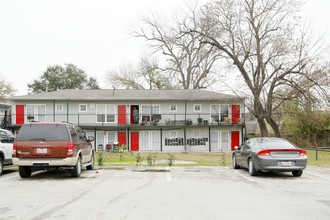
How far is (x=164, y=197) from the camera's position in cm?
882

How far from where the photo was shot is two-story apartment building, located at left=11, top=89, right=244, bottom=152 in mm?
35656

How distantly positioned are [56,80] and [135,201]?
185 feet

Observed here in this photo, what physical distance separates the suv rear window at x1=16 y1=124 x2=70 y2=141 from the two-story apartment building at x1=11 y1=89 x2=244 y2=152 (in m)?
22.8

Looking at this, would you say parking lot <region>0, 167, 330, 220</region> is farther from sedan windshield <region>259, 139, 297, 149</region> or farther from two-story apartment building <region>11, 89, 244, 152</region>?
two-story apartment building <region>11, 89, 244, 152</region>

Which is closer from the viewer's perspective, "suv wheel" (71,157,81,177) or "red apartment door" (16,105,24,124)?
"suv wheel" (71,157,81,177)

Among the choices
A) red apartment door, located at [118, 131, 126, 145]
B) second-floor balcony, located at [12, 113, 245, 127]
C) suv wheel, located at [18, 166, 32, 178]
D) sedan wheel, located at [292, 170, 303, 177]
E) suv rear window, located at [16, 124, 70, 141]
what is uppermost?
second-floor balcony, located at [12, 113, 245, 127]

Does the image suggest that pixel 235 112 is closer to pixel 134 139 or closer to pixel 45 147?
pixel 134 139

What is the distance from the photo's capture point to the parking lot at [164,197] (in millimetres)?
7035

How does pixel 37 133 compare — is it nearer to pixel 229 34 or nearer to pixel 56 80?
pixel 229 34

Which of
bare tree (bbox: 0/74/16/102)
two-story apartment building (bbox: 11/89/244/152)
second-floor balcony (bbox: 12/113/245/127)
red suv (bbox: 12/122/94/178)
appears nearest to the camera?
red suv (bbox: 12/122/94/178)

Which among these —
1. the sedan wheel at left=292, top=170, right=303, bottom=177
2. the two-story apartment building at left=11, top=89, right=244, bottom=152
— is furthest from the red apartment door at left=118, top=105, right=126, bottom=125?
the sedan wheel at left=292, top=170, right=303, bottom=177

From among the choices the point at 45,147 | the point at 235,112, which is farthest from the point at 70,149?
the point at 235,112

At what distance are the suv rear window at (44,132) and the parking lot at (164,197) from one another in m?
1.32

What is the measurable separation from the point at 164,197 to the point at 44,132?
5181 millimetres
